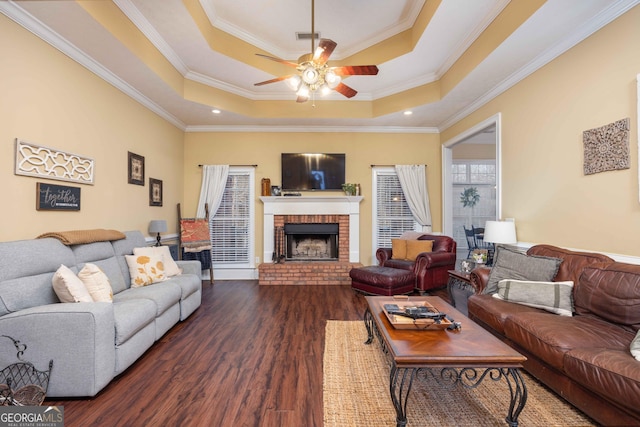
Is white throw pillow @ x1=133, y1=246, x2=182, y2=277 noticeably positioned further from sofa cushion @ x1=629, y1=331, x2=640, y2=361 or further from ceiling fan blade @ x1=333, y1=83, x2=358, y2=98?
sofa cushion @ x1=629, y1=331, x2=640, y2=361

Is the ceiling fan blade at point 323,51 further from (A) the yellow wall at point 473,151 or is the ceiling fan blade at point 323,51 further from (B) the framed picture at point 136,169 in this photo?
(A) the yellow wall at point 473,151

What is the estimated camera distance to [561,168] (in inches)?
121

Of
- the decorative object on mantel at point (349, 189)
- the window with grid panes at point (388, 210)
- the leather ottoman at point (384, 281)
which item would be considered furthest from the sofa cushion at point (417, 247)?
the decorative object on mantel at point (349, 189)

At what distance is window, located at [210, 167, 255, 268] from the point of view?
5.86 meters

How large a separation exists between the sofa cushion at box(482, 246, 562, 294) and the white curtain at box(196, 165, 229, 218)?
4.82m

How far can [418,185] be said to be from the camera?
5855mm

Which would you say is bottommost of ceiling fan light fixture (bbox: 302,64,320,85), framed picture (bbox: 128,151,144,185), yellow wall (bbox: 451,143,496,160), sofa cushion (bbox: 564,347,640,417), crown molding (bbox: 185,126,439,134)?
sofa cushion (bbox: 564,347,640,417)

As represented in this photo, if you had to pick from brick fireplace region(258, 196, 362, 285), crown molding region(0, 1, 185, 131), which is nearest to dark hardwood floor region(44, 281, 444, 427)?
brick fireplace region(258, 196, 362, 285)

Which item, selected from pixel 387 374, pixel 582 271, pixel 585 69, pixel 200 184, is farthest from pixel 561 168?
pixel 200 184

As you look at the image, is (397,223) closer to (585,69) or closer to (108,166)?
(585,69)

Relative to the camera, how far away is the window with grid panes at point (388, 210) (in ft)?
19.6

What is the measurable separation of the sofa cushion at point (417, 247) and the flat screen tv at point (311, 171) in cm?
182

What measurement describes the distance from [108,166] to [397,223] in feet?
16.5

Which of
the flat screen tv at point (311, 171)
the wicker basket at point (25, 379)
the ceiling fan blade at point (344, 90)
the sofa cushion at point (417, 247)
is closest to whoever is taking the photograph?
the wicker basket at point (25, 379)
